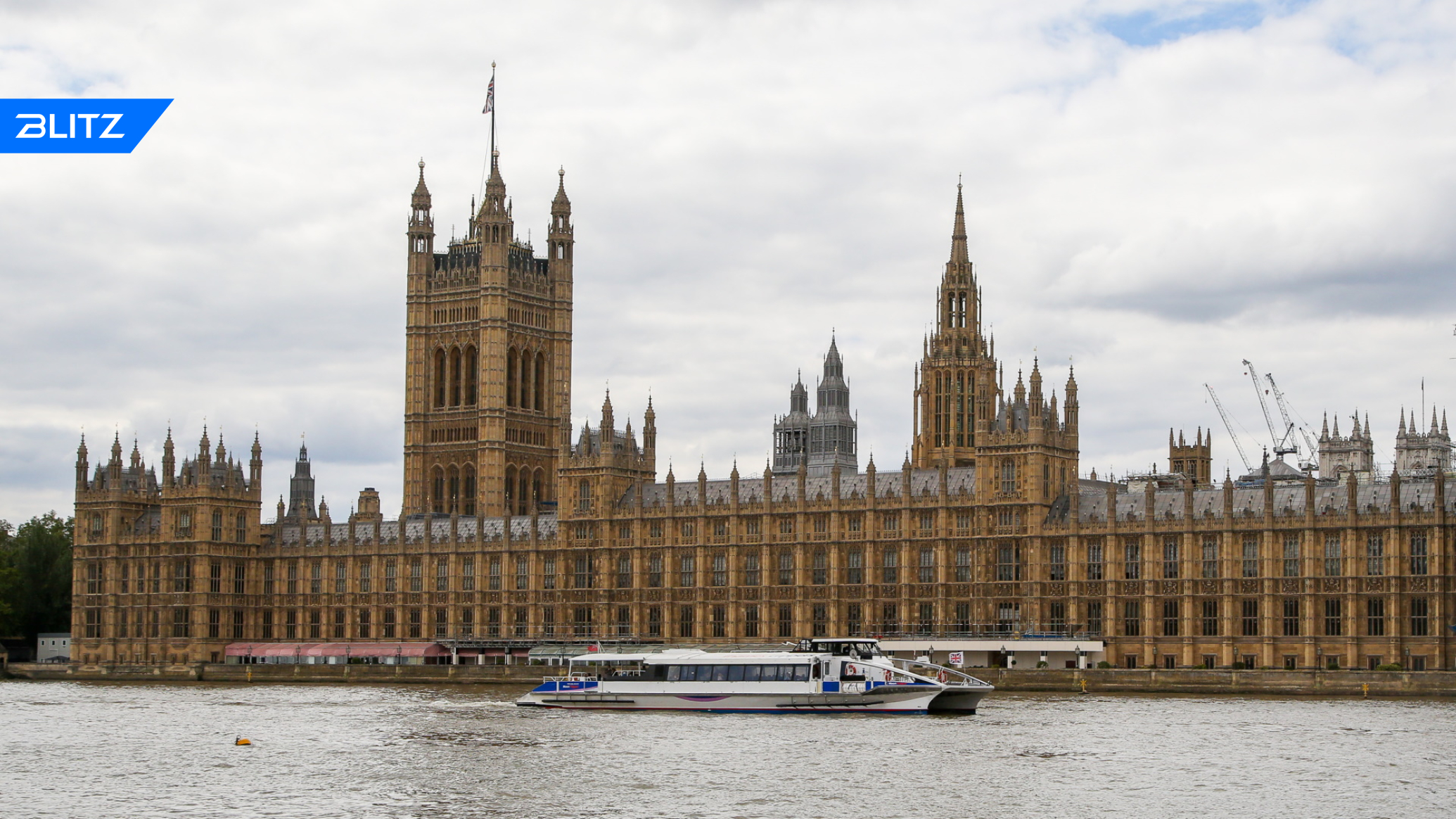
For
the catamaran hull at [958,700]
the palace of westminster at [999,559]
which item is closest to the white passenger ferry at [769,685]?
the catamaran hull at [958,700]

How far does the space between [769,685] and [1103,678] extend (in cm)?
3420

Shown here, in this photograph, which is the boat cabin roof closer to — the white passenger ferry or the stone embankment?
the white passenger ferry

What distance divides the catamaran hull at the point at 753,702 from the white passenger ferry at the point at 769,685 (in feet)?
0.13

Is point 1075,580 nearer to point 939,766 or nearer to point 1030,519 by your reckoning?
point 1030,519

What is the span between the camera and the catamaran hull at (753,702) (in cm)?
12644

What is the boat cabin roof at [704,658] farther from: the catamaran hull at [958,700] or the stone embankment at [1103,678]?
the stone embankment at [1103,678]

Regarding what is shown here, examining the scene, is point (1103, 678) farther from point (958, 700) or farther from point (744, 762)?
point (744, 762)

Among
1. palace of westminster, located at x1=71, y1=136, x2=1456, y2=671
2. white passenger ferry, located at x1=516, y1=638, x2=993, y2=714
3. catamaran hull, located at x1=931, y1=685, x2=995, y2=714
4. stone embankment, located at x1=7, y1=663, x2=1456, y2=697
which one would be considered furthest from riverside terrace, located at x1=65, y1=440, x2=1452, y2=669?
catamaran hull, located at x1=931, y1=685, x2=995, y2=714

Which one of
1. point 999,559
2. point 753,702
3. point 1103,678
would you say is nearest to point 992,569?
point 999,559

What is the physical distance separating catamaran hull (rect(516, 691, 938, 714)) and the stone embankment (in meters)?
30.2

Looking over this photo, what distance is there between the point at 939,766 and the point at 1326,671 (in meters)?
57.3

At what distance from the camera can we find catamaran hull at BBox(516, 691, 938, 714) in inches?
4978

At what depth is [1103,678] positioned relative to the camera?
15412 cm

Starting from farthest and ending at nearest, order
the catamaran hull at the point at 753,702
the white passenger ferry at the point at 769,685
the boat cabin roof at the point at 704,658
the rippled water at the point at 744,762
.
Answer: the boat cabin roof at the point at 704,658 < the white passenger ferry at the point at 769,685 < the catamaran hull at the point at 753,702 < the rippled water at the point at 744,762
